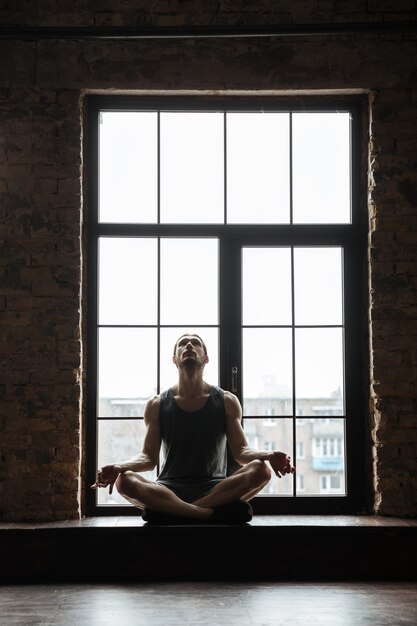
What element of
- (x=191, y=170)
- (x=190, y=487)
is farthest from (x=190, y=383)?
(x=191, y=170)

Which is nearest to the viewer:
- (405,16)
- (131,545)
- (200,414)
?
(131,545)

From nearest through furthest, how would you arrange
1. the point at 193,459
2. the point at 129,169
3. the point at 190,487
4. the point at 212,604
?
1. the point at 212,604
2. the point at 190,487
3. the point at 193,459
4. the point at 129,169

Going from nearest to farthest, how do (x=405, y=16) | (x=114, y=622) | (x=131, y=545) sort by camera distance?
(x=114, y=622) < (x=131, y=545) < (x=405, y=16)

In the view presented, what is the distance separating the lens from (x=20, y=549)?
531cm

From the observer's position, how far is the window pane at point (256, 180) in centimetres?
624

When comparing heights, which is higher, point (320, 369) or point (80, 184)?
point (80, 184)

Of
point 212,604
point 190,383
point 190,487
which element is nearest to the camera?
point 212,604

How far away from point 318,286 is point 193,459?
1.62 meters

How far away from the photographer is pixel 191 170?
20.5ft

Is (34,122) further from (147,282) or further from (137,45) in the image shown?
(147,282)

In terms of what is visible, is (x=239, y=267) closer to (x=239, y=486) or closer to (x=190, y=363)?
(x=190, y=363)

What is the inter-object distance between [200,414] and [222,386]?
17.0 inches

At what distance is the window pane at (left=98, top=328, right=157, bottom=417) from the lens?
6.14 metres

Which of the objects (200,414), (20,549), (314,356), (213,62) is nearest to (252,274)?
(314,356)
